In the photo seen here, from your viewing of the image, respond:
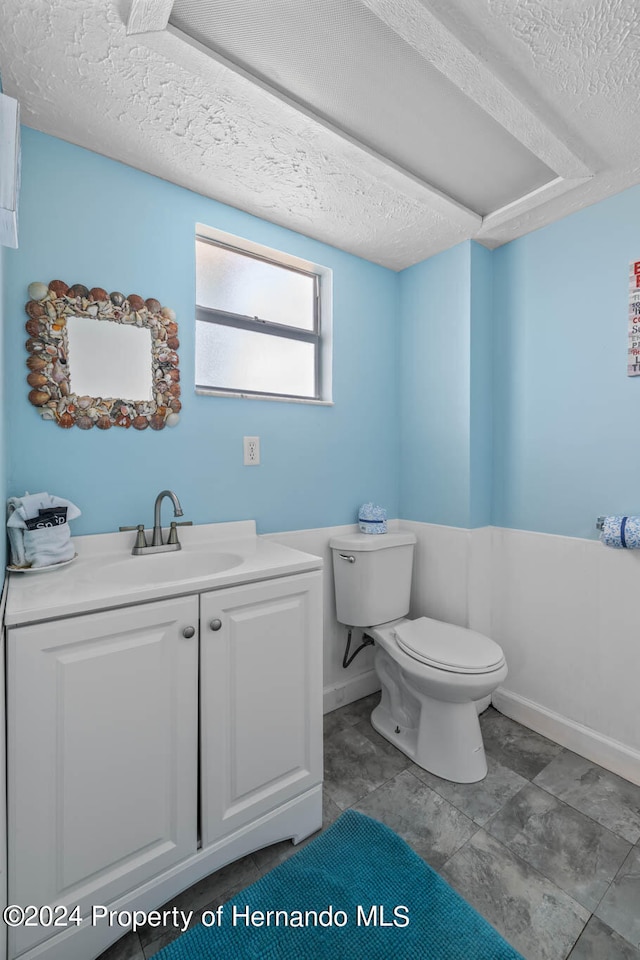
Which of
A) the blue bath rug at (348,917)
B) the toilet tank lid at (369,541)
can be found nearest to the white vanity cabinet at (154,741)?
the blue bath rug at (348,917)

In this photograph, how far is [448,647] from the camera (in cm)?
167

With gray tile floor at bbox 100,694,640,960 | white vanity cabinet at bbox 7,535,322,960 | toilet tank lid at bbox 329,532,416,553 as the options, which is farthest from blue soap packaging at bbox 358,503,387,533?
gray tile floor at bbox 100,694,640,960

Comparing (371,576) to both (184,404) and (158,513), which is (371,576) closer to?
(158,513)

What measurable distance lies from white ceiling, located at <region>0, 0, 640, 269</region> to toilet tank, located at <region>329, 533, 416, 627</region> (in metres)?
1.41

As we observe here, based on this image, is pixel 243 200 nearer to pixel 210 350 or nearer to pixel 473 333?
pixel 210 350

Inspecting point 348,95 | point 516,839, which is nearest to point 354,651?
point 516,839

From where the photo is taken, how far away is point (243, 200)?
65.8 inches

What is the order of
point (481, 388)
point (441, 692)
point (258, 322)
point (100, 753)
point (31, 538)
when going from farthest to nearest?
point (481, 388), point (258, 322), point (441, 692), point (31, 538), point (100, 753)

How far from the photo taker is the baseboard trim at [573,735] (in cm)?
160

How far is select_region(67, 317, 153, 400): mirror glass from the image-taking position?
1392 mm

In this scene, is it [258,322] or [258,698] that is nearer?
[258,698]

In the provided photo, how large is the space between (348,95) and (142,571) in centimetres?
159

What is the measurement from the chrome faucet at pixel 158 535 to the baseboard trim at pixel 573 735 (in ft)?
5.46

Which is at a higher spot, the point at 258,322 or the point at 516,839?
the point at 258,322
